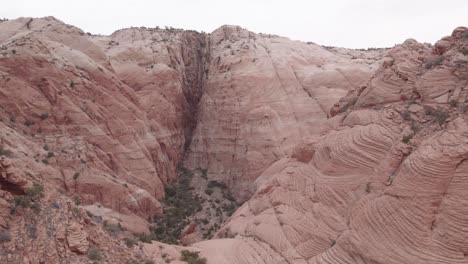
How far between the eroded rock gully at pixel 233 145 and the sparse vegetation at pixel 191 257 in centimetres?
46

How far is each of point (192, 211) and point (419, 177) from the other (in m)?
24.9

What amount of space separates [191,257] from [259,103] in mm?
25135

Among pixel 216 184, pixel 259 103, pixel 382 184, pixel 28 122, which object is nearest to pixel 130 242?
pixel 382 184

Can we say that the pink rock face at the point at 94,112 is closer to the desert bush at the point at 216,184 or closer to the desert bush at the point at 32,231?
the desert bush at the point at 216,184

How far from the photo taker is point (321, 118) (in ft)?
139

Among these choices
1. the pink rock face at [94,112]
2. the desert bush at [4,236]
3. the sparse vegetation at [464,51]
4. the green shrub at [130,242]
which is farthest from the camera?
the pink rock face at [94,112]

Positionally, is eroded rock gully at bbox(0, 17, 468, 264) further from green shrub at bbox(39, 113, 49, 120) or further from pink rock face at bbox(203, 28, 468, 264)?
green shrub at bbox(39, 113, 49, 120)

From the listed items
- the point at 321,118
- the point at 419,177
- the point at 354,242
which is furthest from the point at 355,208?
the point at 321,118

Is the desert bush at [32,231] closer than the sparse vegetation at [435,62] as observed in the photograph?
Yes

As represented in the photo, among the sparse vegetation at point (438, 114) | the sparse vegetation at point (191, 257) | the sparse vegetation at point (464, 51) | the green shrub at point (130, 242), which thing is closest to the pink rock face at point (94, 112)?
the green shrub at point (130, 242)

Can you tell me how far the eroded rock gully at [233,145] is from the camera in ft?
52.9

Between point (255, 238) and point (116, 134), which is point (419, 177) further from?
point (116, 134)

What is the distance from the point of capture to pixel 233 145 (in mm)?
43406

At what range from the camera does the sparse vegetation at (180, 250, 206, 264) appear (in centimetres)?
2017
